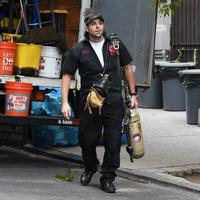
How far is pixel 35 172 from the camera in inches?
312

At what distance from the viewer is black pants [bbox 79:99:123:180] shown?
6.71 meters

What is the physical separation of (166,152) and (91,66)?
2.96 m

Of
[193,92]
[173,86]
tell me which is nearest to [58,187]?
[193,92]

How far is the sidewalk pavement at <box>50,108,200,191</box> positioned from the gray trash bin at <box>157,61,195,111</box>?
0.46 m

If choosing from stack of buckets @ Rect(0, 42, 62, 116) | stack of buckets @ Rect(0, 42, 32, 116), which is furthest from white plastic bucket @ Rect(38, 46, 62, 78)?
stack of buckets @ Rect(0, 42, 32, 116)

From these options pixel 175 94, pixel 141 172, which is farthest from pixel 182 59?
pixel 141 172

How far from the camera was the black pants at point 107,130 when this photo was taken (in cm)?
671

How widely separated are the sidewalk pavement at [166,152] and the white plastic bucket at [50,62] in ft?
4.63

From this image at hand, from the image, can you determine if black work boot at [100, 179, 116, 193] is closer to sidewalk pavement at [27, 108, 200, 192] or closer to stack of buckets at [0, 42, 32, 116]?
sidewalk pavement at [27, 108, 200, 192]

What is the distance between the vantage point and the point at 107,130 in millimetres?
6730

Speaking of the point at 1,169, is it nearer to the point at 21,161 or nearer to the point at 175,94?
the point at 21,161

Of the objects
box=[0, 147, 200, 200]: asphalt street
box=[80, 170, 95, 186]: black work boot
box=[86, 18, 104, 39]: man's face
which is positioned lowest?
box=[0, 147, 200, 200]: asphalt street

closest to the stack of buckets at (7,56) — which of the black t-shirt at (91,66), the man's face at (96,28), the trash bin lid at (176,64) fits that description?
the black t-shirt at (91,66)

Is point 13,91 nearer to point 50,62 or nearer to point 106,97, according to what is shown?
point 50,62
